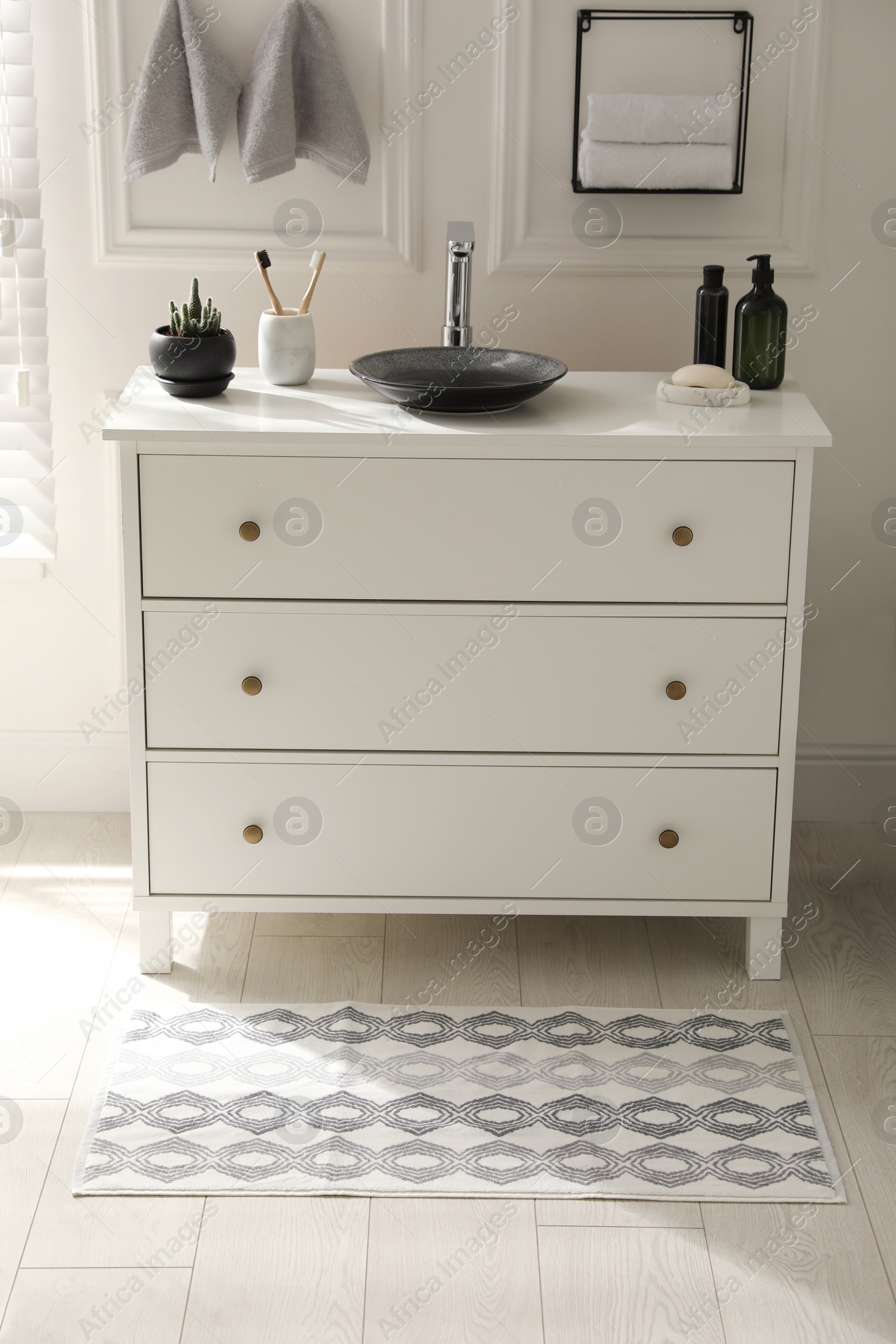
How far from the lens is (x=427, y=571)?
6.27 feet

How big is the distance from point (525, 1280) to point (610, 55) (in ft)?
6.08

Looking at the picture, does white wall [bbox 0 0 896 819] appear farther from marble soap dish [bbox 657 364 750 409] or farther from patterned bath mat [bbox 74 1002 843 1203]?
patterned bath mat [bbox 74 1002 843 1203]

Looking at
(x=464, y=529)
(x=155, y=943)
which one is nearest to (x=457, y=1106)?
(x=155, y=943)

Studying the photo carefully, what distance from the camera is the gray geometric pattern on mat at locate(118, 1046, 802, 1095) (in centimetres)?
188

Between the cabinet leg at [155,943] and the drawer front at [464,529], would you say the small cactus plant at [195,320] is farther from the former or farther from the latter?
the cabinet leg at [155,943]

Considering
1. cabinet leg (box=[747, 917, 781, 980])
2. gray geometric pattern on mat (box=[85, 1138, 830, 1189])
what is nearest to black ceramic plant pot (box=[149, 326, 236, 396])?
gray geometric pattern on mat (box=[85, 1138, 830, 1189])

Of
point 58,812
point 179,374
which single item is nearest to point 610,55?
point 179,374

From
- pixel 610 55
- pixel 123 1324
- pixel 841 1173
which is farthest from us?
pixel 610 55

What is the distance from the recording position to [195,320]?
1.99 metres

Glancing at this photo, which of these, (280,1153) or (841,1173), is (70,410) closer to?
(280,1153)

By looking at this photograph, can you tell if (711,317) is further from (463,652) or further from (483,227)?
(463,652)

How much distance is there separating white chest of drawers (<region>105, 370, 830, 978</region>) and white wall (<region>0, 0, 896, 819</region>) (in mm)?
334

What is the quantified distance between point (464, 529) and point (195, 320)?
0.52m

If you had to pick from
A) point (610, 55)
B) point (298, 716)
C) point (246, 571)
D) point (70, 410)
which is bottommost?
point (298, 716)
